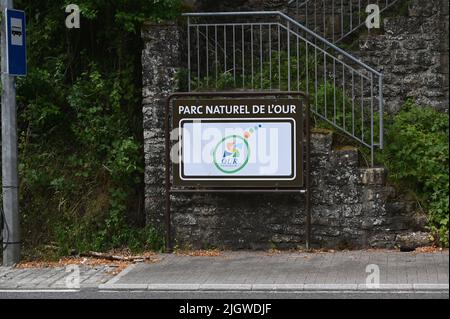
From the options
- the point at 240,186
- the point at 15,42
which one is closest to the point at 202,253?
the point at 240,186

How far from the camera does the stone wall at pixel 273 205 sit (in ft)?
36.3

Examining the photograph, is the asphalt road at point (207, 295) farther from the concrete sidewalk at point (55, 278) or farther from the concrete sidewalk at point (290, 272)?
the concrete sidewalk at point (55, 278)

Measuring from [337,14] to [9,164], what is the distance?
19.5ft

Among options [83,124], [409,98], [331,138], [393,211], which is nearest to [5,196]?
[83,124]

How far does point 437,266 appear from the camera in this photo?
9805 millimetres

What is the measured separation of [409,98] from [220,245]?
12.2ft

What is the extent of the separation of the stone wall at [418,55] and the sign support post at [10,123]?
5.38 metres

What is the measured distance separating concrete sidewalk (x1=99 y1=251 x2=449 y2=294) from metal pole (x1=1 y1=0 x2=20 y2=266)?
1760mm

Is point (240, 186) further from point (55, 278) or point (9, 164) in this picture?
point (9, 164)

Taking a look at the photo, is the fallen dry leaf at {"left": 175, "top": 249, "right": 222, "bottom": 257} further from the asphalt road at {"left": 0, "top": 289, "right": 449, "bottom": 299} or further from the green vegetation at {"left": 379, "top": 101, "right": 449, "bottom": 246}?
the green vegetation at {"left": 379, "top": 101, "right": 449, "bottom": 246}

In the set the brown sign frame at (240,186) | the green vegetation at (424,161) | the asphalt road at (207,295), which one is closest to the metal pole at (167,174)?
the brown sign frame at (240,186)

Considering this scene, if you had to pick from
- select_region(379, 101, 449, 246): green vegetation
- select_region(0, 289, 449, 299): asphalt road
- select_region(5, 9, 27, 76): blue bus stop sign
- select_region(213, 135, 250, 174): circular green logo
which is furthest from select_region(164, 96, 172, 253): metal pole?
select_region(379, 101, 449, 246): green vegetation

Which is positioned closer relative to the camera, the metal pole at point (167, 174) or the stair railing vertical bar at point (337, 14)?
the metal pole at point (167, 174)

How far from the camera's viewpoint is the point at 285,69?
39.9 ft
